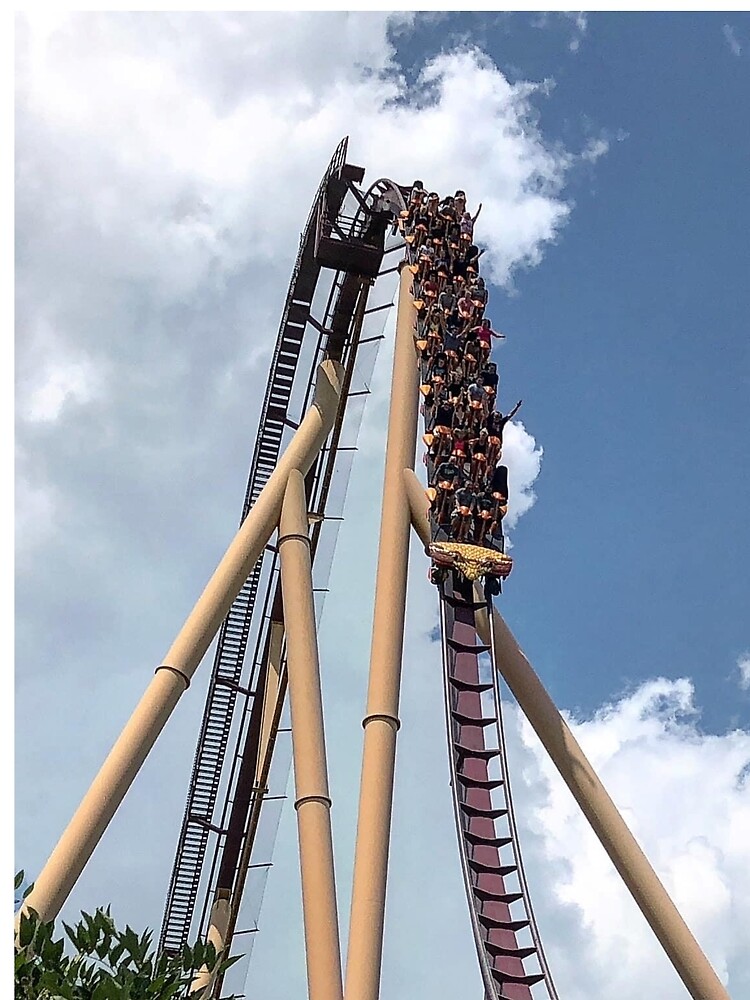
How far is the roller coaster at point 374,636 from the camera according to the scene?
891 centimetres

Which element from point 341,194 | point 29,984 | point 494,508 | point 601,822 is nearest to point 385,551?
point 494,508

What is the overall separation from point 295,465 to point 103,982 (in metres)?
7.92

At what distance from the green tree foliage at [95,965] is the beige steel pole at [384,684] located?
3.16 metres

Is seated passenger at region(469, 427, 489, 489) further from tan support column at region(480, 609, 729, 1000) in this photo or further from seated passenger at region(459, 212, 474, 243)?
seated passenger at region(459, 212, 474, 243)

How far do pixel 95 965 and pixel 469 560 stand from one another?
223 inches

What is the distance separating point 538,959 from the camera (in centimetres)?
823

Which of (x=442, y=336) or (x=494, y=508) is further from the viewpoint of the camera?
(x=442, y=336)

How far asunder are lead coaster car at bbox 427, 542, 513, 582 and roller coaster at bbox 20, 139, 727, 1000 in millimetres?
14

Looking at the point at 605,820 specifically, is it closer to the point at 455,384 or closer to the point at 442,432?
the point at 442,432

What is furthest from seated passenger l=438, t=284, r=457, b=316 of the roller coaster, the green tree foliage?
the green tree foliage

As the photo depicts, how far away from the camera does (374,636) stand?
10164 millimetres

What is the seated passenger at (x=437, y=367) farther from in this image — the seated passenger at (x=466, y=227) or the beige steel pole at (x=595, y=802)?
the seated passenger at (x=466, y=227)

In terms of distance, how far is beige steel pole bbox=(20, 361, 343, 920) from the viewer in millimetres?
9172

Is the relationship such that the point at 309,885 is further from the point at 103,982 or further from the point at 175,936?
the point at 175,936
